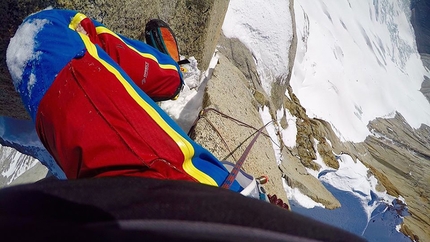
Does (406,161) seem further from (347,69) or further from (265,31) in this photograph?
(265,31)

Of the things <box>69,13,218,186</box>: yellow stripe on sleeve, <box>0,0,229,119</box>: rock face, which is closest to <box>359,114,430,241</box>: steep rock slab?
<box>0,0,229,119</box>: rock face

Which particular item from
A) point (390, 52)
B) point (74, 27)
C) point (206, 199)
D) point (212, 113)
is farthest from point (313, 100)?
point (390, 52)

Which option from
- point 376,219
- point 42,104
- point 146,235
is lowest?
point 376,219

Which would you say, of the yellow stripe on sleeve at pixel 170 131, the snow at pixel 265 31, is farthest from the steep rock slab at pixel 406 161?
the yellow stripe on sleeve at pixel 170 131

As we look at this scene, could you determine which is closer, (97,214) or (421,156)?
(97,214)

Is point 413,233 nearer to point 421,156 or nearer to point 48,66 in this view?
point 421,156

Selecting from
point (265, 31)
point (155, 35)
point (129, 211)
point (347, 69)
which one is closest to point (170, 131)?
point (129, 211)

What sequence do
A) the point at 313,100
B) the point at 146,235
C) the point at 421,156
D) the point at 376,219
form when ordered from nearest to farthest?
the point at 146,235
the point at 376,219
the point at 313,100
the point at 421,156
